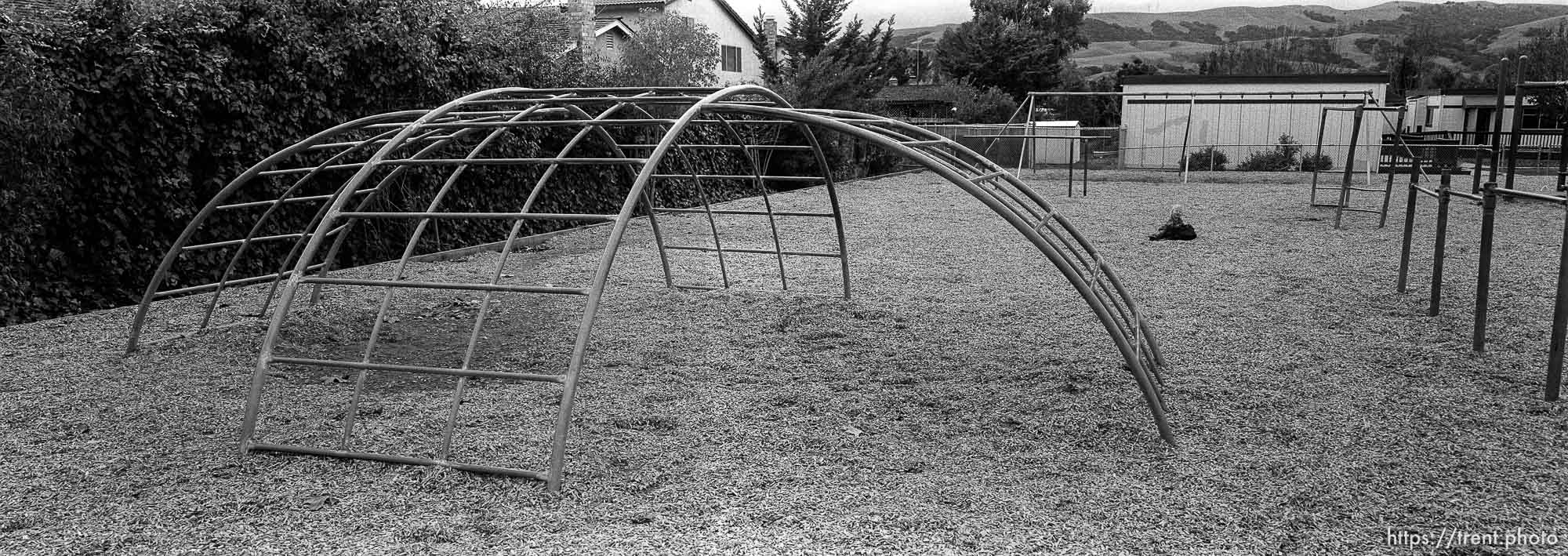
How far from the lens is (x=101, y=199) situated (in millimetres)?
6770

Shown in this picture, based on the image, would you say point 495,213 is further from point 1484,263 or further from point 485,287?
point 1484,263

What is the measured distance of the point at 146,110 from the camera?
688 cm

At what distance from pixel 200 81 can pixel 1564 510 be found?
26.3 ft

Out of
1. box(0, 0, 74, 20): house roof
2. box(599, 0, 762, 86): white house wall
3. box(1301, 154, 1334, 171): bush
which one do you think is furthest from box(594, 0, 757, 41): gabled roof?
box(0, 0, 74, 20): house roof

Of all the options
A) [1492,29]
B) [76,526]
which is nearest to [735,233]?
[76,526]

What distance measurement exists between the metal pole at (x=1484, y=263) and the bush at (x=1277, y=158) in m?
18.3

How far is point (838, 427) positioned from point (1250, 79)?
88.0 ft

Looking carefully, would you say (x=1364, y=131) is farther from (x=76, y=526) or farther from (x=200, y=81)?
(x=76, y=526)

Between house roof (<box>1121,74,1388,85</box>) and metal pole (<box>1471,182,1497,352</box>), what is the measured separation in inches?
906

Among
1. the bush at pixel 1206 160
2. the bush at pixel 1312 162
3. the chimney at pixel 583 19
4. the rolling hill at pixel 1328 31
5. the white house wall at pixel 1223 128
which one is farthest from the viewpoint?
the rolling hill at pixel 1328 31

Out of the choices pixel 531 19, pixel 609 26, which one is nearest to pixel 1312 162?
pixel 531 19

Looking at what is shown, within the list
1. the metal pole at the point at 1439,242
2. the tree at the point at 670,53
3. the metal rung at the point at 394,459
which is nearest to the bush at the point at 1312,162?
the tree at the point at 670,53

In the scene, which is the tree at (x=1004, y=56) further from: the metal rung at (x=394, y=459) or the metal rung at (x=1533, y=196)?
the metal rung at (x=394, y=459)

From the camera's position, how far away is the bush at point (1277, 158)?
22.4 m
